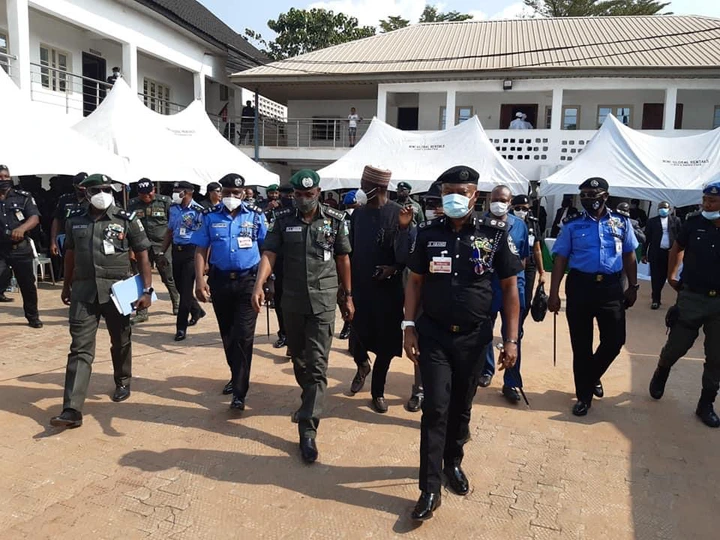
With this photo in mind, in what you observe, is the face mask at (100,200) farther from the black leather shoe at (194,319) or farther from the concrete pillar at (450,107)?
the concrete pillar at (450,107)

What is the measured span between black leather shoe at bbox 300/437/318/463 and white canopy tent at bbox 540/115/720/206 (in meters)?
9.36

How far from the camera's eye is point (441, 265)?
10.3 ft

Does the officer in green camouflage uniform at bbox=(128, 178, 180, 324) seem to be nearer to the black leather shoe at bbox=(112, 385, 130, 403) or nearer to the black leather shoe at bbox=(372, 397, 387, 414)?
the black leather shoe at bbox=(112, 385, 130, 403)

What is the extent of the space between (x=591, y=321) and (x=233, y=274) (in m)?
2.91

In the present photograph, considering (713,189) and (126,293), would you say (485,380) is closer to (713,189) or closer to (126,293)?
(713,189)

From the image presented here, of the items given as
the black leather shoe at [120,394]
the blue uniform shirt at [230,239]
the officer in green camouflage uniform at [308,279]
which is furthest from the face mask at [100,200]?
the black leather shoe at [120,394]

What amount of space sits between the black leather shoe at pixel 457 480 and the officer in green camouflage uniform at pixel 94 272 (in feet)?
8.80

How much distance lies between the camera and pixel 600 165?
38.8ft

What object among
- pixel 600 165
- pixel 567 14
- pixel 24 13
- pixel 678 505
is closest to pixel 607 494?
pixel 678 505

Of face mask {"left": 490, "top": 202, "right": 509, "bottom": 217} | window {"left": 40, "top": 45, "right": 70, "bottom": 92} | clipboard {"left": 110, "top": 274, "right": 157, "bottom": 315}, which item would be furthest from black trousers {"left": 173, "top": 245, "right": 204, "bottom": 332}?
window {"left": 40, "top": 45, "right": 70, "bottom": 92}

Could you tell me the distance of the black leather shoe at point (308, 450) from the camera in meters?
3.65

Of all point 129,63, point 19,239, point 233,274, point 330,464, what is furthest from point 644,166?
point 129,63

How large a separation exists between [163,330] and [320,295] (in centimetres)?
397

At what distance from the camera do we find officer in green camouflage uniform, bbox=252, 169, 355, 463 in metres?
3.84
